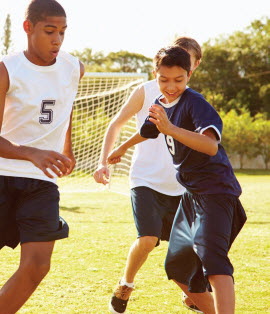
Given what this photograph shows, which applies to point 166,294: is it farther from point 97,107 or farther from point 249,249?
point 97,107

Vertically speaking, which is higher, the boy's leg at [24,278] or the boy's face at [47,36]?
the boy's face at [47,36]

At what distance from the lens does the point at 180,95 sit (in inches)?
123

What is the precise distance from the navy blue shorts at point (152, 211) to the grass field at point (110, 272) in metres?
0.54

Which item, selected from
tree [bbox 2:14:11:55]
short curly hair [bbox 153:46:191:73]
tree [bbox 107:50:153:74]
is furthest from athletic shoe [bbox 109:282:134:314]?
tree [bbox 107:50:153:74]

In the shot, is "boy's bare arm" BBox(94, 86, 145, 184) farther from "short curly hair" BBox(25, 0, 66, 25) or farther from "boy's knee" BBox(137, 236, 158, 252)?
"short curly hair" BBox(25, 0, 66, 25)

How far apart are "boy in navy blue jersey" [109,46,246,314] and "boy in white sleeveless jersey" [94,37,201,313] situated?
2.03 ft

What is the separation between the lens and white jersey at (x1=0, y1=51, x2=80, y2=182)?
9.71 ft

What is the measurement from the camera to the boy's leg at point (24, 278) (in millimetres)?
2744

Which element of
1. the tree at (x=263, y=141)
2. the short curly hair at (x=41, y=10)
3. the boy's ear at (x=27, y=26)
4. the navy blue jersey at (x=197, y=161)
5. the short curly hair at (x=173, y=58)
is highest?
the short curly hair at (x=41, y=10)

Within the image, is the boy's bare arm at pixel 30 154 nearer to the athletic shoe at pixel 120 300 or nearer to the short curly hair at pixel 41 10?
the short curly hair at pixel 41 10

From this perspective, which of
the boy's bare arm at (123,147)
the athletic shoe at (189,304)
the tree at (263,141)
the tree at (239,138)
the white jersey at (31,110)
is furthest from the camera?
the tree at (263,141)

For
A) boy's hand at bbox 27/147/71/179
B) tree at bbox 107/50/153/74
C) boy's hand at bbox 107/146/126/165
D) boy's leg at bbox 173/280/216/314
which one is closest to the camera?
boy's hand at bbox 27/147/71/179

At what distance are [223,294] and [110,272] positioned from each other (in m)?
2.39

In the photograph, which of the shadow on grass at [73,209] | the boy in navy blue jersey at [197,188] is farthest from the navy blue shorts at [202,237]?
the shadow on grass at [73,209]
